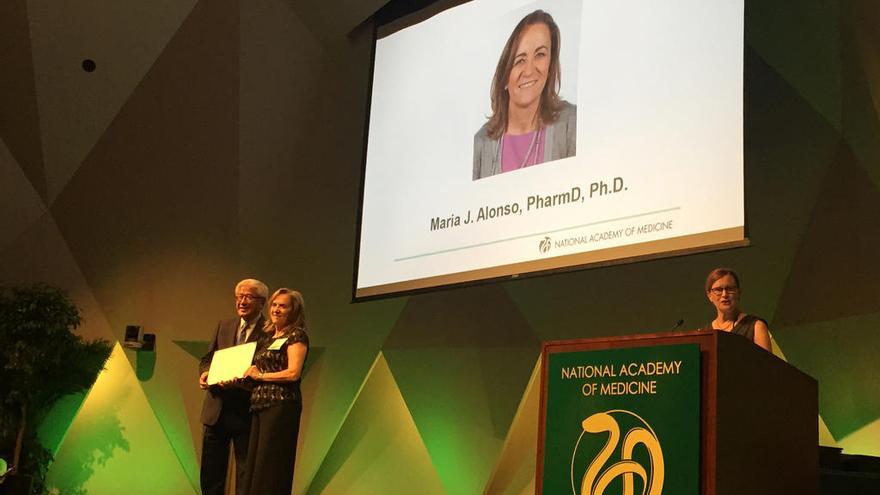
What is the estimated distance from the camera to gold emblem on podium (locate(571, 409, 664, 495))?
1.75 m

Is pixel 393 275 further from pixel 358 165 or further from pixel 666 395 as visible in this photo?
pixel 666 395

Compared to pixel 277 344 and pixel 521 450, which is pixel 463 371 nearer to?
pixel 521 450

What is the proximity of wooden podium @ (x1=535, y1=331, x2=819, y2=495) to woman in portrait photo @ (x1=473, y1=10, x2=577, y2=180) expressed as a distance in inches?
87.8

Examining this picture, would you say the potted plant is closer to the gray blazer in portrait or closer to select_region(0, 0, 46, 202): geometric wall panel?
select_region(0, 0, 46, 202): geometric wall panel

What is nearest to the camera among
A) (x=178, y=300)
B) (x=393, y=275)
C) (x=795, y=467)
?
(x=795, y=467)

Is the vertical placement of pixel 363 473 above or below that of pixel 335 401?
below

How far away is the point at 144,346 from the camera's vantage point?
6.02 metres

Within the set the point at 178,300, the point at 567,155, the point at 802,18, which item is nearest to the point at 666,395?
the point at 567,155

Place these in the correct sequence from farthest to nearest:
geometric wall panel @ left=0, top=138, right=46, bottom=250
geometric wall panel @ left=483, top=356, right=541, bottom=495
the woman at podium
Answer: geometric wall panel @ left=0, top=138, right=46, bottom=250
geometric wall panel @ left=483, top=356, right=541, bottom=495
the woman at podium

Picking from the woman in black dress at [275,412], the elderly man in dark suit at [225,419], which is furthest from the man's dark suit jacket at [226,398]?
the woman in black dress at [275,412]

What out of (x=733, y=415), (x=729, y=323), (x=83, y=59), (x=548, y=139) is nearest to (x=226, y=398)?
(x=548, y=139)

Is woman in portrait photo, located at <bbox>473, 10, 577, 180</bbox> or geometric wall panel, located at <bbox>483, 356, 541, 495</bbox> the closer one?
woman in portrait photo, located at <bbox>473, 10, 577, 180</bbox>

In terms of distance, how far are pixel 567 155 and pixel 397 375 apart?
1843 millimetres

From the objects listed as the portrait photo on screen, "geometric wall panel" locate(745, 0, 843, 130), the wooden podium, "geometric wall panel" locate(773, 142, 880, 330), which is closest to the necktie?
the portrait photo on screen
